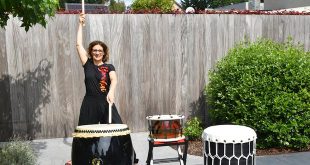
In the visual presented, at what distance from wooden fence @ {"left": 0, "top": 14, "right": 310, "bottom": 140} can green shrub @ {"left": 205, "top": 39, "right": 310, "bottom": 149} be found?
1022mm

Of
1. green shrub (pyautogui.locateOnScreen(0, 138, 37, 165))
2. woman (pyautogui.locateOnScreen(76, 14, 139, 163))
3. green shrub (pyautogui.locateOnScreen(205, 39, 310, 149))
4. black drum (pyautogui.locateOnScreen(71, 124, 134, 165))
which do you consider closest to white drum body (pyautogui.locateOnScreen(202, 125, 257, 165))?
black drum (pyautogui.locateOnScreen(71, 124, 134, 165))

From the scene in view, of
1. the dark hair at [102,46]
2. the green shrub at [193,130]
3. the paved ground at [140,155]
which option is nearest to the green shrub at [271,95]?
the paved ground at [140,155]

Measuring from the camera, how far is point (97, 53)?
16.0 feet

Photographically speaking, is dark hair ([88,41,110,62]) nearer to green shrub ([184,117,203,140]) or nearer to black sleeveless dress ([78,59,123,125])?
black sleeveless dress ([78,59,123,125])

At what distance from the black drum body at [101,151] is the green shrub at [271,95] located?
3.06 metres

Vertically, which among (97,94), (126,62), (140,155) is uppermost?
(126,62)

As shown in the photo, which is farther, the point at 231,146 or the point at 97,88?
the point at 97,88

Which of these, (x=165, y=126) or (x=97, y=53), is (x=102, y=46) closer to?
(x=97, y=53)

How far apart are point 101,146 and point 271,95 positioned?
11.2ft

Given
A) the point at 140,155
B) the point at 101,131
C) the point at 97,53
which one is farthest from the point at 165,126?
the point at 140,155

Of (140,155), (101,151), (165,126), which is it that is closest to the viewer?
(101,151)

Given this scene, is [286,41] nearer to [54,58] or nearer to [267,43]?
[267,43]

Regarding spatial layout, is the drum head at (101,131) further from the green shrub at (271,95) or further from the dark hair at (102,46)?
the green shrub at (271,95)

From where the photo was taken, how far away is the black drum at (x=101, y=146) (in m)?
3.46
